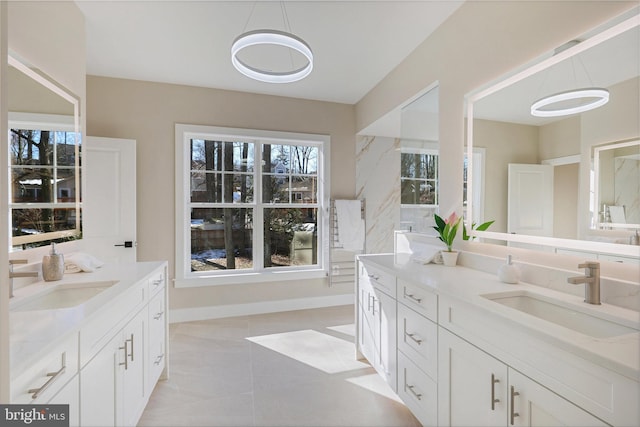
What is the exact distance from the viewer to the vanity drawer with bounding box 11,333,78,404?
32.3 inches

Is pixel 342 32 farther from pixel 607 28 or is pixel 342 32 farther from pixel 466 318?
pixel 466 318

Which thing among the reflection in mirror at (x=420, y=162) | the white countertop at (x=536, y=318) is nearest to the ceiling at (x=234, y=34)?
the reflection in mirror at (x=420, y=162)

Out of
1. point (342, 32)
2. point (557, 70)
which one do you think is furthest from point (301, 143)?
point (557, 70)

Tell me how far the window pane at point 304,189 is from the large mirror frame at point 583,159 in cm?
230

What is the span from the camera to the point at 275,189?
3959 mm

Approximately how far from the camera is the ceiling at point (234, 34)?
7.18 feet

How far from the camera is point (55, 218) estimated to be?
193cm

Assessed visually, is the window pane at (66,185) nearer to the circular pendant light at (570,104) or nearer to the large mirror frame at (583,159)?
the large mirror frame at (583,159)

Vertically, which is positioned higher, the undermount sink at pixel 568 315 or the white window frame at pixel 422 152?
the white window frame at pixel 422 152

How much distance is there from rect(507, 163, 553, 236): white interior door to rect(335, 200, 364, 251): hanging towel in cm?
229

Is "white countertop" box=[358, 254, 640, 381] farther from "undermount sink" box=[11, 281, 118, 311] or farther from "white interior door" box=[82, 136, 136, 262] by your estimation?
"white interior door" box=[82, 136, 136, 262]

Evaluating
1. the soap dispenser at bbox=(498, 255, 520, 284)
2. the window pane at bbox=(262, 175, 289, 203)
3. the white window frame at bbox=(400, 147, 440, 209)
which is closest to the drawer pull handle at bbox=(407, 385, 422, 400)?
the soap dispenser at bbox=(498, 255, 520, 284)

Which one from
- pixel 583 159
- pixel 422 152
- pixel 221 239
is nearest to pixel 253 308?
pixel 221 239

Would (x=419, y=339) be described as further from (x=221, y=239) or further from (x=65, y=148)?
(x=221, y=239)
